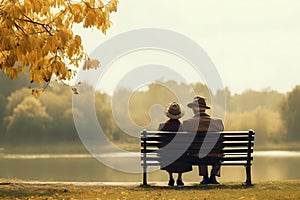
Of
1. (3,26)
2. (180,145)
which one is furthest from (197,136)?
(3,26)

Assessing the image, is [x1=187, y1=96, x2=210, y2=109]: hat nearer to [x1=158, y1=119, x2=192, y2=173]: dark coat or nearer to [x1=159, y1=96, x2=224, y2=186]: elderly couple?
[x1=159, y1=96, x2=224, y2=186]: elderly couple

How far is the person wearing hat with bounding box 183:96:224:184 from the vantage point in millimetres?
19719

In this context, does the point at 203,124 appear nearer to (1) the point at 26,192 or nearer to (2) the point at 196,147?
(2) the point at 196,147

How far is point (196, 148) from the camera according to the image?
64.4 ft

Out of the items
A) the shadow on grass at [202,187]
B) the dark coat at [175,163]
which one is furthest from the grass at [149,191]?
the dark coat at [175,163]

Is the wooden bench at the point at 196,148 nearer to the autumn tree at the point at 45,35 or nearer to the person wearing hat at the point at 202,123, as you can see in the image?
the person wearing hat at the point at 202,123

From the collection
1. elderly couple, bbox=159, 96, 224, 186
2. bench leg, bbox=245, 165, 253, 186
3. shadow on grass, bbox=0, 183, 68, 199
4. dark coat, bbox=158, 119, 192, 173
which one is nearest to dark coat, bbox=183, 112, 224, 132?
elderly couple, bbox=159, 96, 224, 186

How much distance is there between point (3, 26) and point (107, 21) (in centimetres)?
224

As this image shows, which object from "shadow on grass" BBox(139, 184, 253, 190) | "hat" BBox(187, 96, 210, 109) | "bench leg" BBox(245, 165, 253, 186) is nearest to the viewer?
"shadow on grass" BBox(139, 184, 253, 190)

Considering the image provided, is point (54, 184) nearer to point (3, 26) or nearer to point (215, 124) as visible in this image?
point (215, 124)

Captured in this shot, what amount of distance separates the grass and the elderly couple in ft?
1.38

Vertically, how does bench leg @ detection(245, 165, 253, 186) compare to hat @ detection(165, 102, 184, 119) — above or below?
below

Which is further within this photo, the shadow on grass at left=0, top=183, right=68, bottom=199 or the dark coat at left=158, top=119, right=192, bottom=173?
the dark coat at left=158, top=119, right=192, bottom=173

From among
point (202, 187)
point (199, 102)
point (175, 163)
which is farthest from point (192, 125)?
point (202, 187)
